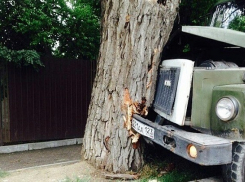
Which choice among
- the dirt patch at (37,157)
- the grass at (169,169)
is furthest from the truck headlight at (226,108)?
the dirt patch at (37,157)

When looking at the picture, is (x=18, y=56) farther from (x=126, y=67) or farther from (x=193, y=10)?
(x=193, y=10)

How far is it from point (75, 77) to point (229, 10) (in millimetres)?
4879

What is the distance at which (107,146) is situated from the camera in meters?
4.23

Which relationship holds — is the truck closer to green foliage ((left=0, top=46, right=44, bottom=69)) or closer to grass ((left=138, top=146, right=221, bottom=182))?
grass ((left=138, top=146, right=221, bottom=182))

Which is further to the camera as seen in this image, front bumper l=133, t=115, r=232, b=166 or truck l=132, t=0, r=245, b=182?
truck l=132, t=0, r=245, b=182

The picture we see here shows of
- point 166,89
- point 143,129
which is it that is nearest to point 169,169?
point 143,129

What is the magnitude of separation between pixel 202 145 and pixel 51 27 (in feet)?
25.2

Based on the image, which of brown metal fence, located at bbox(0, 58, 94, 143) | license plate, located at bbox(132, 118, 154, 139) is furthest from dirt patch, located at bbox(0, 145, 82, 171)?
license plate, located at bbox(132, 118, 154, 139)

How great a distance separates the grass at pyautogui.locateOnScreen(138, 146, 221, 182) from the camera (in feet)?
13.2

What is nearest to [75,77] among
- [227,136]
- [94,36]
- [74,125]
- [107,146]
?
[74,125]

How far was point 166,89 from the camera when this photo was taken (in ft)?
12.4

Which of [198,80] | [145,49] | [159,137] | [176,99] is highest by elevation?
[145,49]

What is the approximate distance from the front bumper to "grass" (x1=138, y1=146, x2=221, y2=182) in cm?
101

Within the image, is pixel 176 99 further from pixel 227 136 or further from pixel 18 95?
pixel 18 95
